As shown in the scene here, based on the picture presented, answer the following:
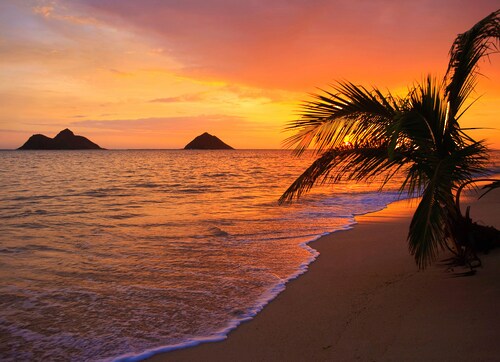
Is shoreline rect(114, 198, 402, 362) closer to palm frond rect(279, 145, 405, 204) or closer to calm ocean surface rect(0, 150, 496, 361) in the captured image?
calm ocean surface rect(0, 150, 496, 361)

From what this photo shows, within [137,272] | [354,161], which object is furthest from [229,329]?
[137,272]

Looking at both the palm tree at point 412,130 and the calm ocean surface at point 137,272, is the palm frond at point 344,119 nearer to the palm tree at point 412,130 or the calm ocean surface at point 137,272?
the palm tree at point 412,130

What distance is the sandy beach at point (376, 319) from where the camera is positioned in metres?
3.66

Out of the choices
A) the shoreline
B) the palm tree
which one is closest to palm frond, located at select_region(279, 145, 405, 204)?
the palm tree

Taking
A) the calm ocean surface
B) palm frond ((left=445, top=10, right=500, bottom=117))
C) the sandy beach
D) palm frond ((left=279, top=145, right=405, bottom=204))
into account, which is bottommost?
the calm ocean surface

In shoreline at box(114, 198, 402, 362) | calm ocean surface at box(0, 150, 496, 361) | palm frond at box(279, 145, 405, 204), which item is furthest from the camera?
palm frond at box(279, 145, 405, 204)

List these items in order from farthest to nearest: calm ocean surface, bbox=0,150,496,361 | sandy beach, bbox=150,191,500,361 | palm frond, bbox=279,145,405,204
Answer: palm frond, bbox=279,145,405,204 < calm ocean surface, bbox=0,150,496,361 < sandy beach, bbox=150,191,500,361

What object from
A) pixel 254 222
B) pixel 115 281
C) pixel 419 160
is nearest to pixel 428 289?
pixel 419 160

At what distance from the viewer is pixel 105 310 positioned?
16.7 feet

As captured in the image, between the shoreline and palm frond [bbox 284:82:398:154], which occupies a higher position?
palm frond [bbox 284:82:398:154]

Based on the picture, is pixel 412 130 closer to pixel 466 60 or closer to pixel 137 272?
pixel 466 60

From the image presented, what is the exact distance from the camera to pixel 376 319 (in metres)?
4.40

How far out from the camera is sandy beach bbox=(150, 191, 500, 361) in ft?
12.0

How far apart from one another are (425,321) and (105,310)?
3.69 metres
